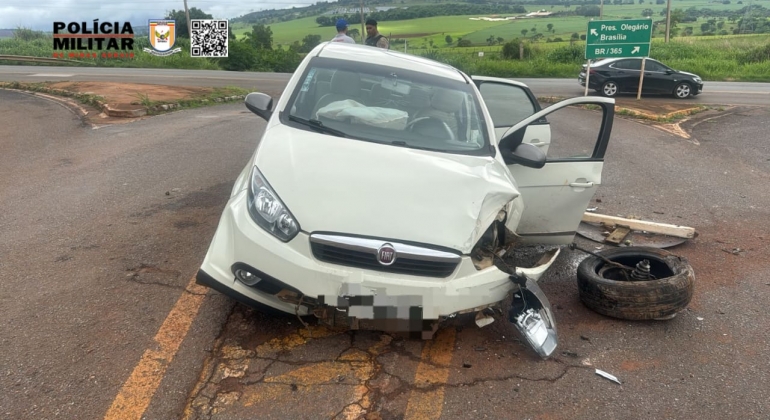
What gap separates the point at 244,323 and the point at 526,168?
2481mm

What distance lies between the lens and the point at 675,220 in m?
6.31

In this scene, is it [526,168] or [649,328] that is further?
[526,168]

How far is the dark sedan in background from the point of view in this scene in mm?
19703

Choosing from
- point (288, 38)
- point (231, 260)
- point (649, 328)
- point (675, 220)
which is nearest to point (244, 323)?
point (231, 260)

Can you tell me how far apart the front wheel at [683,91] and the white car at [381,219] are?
17912 mm

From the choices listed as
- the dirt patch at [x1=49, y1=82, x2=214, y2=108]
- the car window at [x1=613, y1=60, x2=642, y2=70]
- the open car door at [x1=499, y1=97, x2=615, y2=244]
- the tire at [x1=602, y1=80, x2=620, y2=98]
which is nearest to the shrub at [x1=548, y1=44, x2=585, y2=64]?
the car window at [x1=613, y1=60, x2=642, y2=70]

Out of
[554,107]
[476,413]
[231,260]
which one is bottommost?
[476,413]

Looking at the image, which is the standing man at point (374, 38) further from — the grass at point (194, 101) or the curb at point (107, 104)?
the grass at point (194, 101)

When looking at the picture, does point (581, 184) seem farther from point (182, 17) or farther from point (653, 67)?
point (182, 17)

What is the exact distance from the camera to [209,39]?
40.1 meters

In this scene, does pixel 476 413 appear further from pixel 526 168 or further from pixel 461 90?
pixel 461 90

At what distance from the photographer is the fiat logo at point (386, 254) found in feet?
9.91

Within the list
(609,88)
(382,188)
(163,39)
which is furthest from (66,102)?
(163,39)

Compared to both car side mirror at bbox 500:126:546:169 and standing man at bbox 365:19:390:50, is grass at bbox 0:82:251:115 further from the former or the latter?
car side mirror at bbox 500:126:546:169
